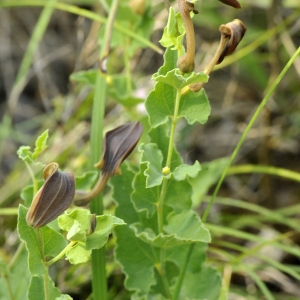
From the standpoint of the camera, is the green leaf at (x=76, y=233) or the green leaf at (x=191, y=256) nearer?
the green leaf at (x=76, y=233)

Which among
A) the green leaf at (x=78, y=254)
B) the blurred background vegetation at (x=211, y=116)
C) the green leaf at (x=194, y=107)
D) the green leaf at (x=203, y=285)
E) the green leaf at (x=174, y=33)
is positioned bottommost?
the blurred background vegetation at (x=211, y=116)

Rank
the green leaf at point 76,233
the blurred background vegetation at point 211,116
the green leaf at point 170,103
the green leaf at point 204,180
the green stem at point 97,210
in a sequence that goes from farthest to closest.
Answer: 1. the blurred background vegetation at point 211,116
2. the green leaf at point 204,180
3. the green stem at point 97,210
4. the green leaf at point 170,103
5. the green leaf at point 76,233

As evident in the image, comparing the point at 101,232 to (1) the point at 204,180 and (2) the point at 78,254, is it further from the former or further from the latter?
(1) the point at 204,180

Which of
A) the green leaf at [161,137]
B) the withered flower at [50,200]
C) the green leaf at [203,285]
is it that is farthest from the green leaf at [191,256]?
the withered flower at [50,200]

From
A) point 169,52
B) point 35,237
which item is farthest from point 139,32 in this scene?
point 35,237

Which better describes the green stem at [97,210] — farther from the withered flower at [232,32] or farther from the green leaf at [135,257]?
the withered flower at [232,32]

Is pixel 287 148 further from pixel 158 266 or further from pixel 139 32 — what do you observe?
pixel 158 266

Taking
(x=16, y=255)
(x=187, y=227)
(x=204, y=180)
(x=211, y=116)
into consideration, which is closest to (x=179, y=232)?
(x=187, y=227)
